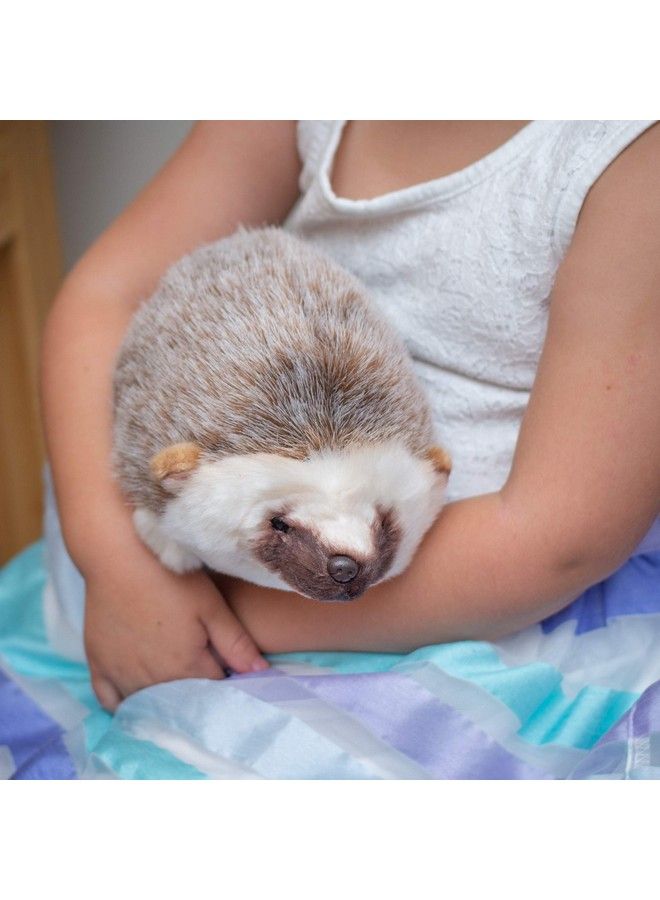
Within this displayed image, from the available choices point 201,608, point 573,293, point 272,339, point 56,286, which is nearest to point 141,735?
point 201,608

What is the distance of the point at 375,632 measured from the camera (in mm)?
558

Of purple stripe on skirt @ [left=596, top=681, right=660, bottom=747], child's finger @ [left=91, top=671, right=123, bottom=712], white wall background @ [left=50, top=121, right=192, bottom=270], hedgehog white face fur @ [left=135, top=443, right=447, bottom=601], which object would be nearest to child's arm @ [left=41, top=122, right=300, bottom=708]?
child's finger @ [left=91, top=671, right=123, bottom=712]

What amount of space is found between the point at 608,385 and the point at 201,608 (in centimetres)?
28

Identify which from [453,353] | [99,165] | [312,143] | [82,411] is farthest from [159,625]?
[99,165]

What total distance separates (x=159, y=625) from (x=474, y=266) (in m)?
0.31

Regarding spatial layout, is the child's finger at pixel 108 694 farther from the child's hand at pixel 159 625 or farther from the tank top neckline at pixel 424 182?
the tank top neckline at pixel 424 182

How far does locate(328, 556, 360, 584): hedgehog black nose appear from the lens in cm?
45

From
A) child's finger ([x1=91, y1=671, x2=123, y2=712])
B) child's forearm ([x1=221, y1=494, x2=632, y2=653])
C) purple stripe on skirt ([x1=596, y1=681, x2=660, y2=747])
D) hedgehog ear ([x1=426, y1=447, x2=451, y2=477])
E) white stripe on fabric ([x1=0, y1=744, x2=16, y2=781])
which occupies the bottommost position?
white stripe on fabric ([x1=0, y1=744, x2=16, y2=781])

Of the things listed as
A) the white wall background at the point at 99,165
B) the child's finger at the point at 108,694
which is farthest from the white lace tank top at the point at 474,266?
the white wall background at the point at 99,165

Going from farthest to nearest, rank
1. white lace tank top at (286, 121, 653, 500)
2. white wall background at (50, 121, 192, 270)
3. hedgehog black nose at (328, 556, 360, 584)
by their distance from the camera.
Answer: white wall background at (50, 121, 192, 270)
white lace tank top at (286, 121, 653, 500)
hedgehog black nose at (328, 556, 360, 584)

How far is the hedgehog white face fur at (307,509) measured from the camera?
1.48 feet

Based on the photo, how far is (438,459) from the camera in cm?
51

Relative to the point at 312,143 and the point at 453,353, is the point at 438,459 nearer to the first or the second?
the point at 453,353

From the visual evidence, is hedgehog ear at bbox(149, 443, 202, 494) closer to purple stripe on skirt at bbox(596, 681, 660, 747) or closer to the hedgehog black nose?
the hedgehog black nose
